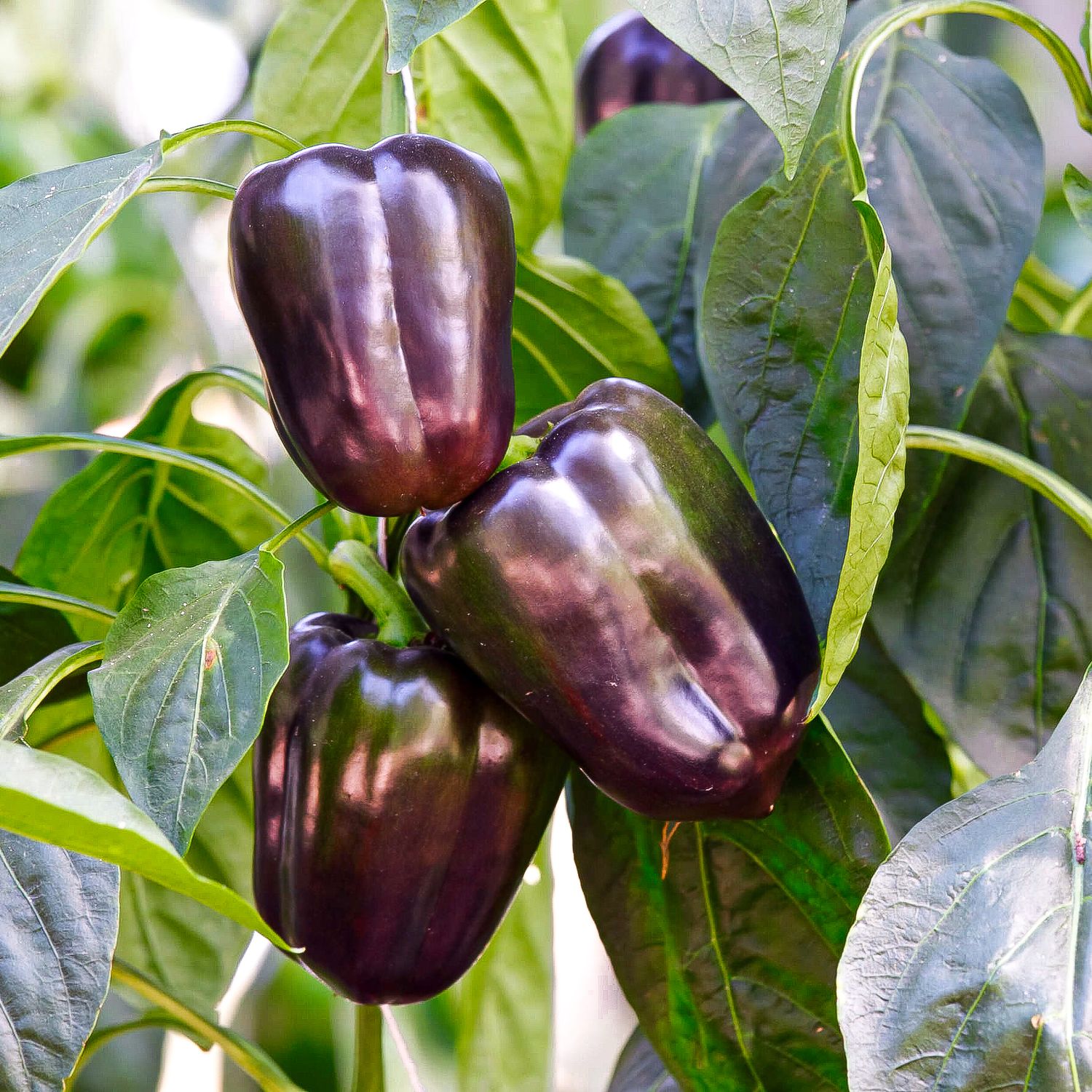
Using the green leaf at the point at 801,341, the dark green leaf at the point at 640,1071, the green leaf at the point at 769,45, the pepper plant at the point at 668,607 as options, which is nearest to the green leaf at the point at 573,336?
the pepper plant at the point at 668,607

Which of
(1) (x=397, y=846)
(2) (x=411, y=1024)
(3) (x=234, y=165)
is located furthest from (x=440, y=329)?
(3) (x=234, y=165)

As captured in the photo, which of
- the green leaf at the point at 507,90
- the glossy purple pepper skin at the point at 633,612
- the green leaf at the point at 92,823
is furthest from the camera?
the green leaf at the point at 507,90

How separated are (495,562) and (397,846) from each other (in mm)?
118

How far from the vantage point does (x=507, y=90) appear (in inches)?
26.0

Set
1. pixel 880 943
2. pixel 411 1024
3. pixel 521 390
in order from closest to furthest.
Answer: pixel 880 943
pixel 521 390
pixel 411 1024

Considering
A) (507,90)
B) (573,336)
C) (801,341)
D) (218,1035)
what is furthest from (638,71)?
(218,1035)

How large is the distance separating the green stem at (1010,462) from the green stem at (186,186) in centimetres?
28

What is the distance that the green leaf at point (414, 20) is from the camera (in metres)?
0.36

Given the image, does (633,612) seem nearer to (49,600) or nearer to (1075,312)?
(49,600)

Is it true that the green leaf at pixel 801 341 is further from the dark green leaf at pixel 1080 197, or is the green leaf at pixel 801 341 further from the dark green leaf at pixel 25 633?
the dark green leaf at pixel 25 633

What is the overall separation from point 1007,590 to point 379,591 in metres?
0.30

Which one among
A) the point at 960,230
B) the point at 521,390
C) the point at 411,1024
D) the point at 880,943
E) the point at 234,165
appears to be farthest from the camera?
the point at 234,165

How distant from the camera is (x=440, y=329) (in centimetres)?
40

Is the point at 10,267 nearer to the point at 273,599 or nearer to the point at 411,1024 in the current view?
the point at 273,599
